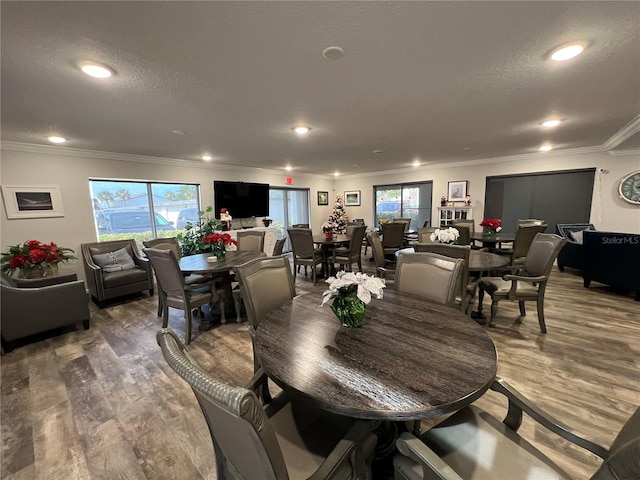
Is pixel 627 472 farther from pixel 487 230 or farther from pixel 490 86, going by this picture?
pixel 487 230

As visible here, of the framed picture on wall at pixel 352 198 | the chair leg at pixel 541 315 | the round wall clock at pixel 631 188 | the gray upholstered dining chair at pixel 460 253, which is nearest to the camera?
the gray upholstered dining chair at pixel 460 253

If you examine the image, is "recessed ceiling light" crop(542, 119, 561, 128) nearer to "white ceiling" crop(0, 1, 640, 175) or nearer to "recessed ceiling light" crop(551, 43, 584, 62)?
"white ceiling" crop(0, 1, 640, 175)

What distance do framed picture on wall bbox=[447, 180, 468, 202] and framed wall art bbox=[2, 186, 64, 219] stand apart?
25.5 ft

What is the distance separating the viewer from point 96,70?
1788mm

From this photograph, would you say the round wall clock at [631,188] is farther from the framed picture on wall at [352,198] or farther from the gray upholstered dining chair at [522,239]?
the framed picture on wall at [352,198]

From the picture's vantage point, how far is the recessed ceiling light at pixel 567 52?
1.66m

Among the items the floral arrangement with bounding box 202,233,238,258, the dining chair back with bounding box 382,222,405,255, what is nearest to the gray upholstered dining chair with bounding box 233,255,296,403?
the floral arrangement with bounding box 202,233,238,258

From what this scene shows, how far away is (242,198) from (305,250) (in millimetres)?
2499

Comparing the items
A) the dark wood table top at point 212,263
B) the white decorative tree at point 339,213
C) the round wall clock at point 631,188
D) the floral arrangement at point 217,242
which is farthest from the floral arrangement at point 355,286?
the white decorative tree at point 339,213

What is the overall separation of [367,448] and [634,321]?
390cm

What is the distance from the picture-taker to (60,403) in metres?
1.96

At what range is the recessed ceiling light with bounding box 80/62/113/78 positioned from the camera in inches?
68.2

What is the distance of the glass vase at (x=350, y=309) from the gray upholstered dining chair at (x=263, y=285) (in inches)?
22.7

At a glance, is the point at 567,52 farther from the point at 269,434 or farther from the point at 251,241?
the point at 251,241
